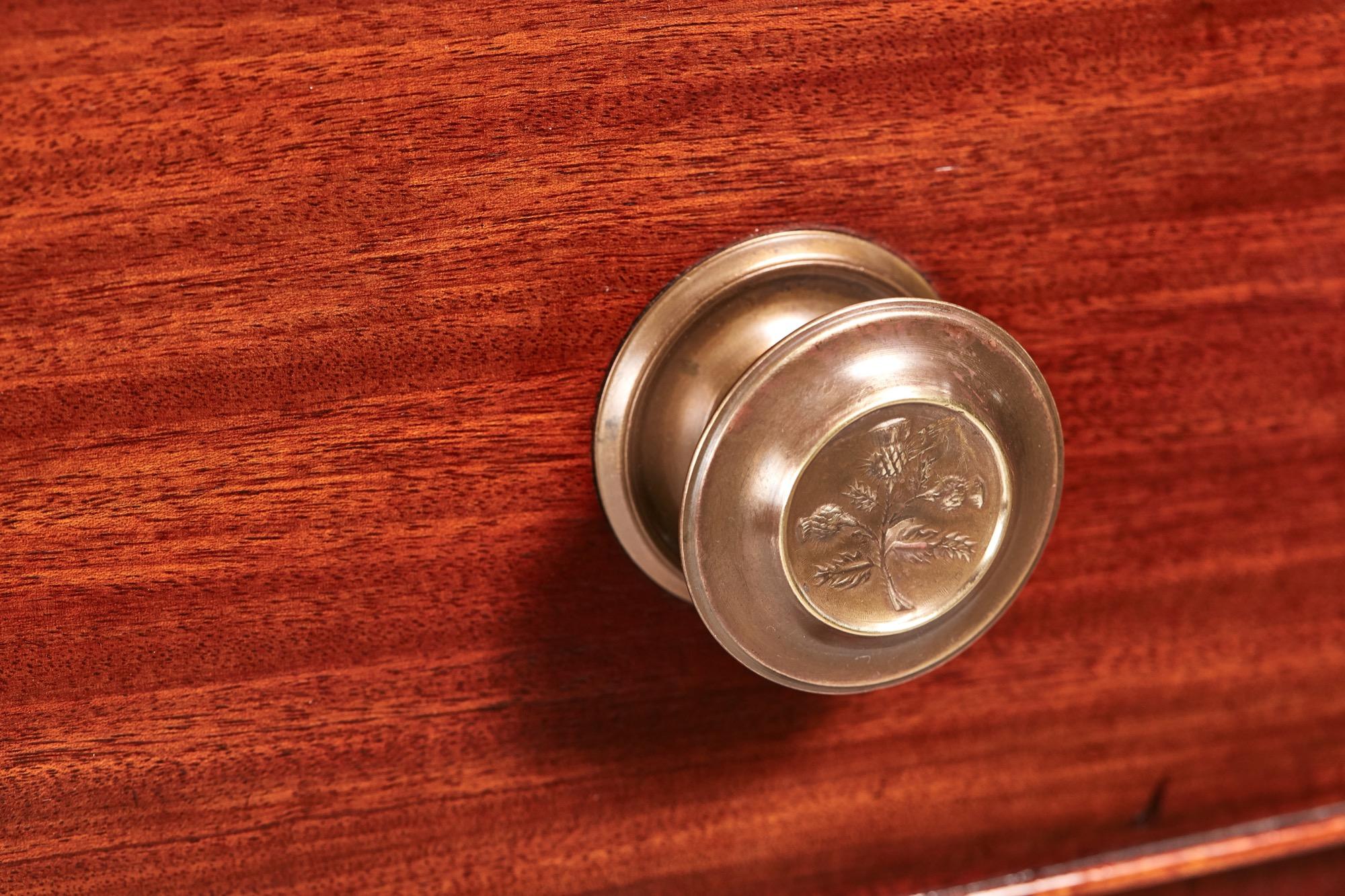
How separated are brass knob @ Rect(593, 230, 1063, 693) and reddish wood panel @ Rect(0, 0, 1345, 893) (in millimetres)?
27

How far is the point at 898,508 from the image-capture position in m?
0.40

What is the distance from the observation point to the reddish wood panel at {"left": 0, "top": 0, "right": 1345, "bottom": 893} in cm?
40

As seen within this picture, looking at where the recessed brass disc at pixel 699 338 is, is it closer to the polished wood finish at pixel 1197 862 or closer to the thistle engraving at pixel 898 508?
the thistle engraving at pixel 898 508

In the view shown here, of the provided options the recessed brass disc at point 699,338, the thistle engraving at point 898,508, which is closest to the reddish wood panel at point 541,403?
the recessed brass disc at point 699,338

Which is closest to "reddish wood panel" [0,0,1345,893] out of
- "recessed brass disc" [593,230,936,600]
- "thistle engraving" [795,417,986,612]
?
"recessed brass disc" [593,230,936,600]

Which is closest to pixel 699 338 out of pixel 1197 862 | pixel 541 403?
pixel 541 403

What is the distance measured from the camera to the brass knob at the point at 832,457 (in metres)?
0.38

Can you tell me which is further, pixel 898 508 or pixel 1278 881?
pixel 1278 881

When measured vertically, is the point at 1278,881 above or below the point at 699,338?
below

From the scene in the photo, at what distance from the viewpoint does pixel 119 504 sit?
423 mm

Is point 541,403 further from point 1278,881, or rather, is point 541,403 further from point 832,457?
point 1278,881

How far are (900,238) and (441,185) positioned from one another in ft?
0.68

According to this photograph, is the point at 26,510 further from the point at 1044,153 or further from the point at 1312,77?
the point at 1312,77

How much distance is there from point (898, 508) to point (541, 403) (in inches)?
6.3
